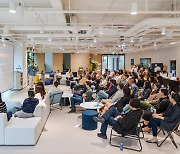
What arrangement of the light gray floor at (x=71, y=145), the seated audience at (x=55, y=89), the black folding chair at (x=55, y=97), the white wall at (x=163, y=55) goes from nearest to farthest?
the light gray floor at (x=71, y=145), the black folding chair at (x=55, y=97), the seated audience at (x=55, y=89), the white wall at (x=163, y=55)

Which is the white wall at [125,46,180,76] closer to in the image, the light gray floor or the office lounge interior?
the office lounge interior

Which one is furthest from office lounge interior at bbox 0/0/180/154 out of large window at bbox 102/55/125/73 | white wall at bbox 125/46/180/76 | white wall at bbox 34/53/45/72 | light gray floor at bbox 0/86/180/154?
large window at bbox 102/55/125/73

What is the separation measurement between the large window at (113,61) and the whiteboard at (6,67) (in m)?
14.6

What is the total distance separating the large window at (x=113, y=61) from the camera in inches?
1038

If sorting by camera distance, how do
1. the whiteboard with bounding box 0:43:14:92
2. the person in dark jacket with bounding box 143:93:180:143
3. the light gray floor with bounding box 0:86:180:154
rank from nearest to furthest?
the light gray floor with bounding box 0:86:180:154
the person in dark jacket with bounding box 143:93:180:143
the whiteboard with bounding box 0:43:14:92

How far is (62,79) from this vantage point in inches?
623

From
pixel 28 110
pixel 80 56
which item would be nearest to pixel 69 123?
pixel 28 110

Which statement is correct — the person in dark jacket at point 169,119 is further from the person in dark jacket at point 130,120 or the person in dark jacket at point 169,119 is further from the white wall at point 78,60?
the white wall at point 78,60

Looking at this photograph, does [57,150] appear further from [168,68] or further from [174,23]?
[168,68]

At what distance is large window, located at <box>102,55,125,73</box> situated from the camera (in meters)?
26.4

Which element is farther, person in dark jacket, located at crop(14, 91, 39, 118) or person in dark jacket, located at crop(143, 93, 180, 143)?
person in dark jacket, located at crop(14, 91, 39, 118)

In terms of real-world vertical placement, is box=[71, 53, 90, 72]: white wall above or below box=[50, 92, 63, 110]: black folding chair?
above

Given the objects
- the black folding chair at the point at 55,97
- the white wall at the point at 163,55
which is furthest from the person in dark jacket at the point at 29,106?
the white wall at the point at 163,55

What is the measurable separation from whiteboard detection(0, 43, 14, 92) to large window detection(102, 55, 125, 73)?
575 inches
